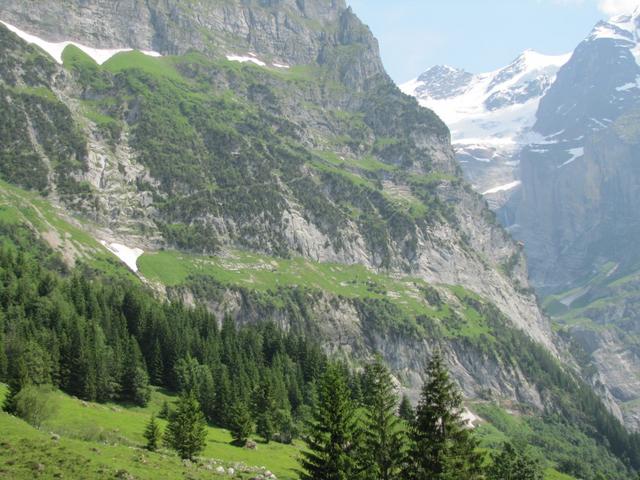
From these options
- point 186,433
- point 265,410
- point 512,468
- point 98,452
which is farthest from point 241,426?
point 512,468

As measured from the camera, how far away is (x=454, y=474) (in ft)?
193

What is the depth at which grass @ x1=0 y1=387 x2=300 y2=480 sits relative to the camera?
184ft

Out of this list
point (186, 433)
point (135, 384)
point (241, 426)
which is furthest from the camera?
point (135, 384)

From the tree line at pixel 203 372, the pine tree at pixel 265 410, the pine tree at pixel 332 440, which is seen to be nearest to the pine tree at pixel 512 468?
the tree line at pixel 203 372

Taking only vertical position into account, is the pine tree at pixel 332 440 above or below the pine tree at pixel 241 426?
above

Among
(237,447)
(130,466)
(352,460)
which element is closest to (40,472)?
(130,466)

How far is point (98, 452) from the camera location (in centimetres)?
6209

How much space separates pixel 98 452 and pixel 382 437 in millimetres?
26639

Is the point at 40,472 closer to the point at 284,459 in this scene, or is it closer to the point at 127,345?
the point at 284,459

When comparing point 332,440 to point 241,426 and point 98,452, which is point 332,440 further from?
point 241,426

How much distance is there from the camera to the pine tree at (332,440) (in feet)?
202

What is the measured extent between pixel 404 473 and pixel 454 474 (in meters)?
5.63

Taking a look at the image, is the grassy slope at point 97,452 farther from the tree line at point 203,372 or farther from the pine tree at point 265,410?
the pine tree at point 265,410

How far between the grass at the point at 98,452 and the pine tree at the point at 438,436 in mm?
17962
